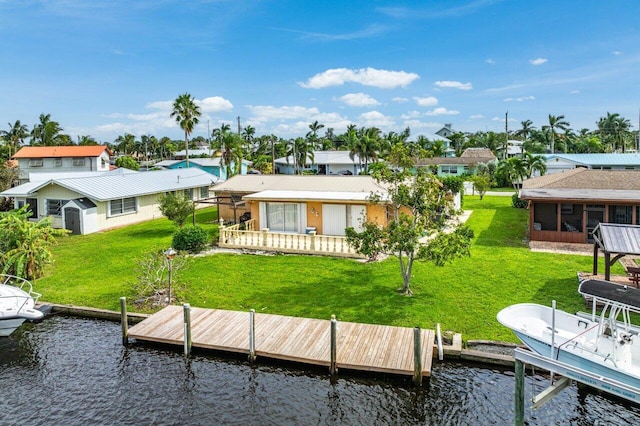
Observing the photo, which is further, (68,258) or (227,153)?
(227,153)

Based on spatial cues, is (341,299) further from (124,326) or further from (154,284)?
(154,284)

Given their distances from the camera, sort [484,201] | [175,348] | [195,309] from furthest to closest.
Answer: [484,201]
[195,309]
[175,348]

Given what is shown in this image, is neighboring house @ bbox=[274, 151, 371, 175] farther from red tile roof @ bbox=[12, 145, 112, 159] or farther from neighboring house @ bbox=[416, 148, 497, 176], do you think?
red tile roof @ bbox=[12, 145, 112, 159]

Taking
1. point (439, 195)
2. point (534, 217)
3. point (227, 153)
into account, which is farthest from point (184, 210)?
point (227, 153)

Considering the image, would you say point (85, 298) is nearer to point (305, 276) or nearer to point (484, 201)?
point (305, 276)

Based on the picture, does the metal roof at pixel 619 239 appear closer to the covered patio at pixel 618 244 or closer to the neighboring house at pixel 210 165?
the covered patio at pixel 618 244

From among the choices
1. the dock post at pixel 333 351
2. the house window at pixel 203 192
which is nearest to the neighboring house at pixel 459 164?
the house window at pixel 203 192

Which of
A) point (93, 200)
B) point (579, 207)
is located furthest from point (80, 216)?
point (579, 207)

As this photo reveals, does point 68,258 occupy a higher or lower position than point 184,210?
lower
